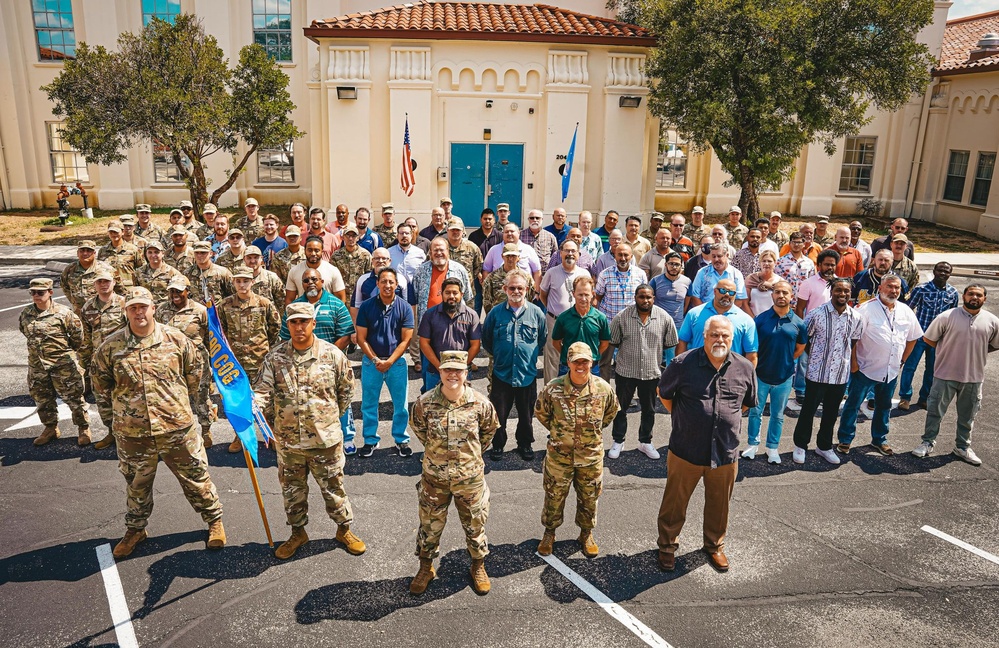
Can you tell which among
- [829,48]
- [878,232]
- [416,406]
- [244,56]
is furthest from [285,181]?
[416,406]

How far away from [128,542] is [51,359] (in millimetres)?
2901

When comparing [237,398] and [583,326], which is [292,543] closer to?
[237,398]

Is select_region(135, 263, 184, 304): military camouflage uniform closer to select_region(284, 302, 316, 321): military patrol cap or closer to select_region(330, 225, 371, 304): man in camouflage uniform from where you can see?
select_region(330, 225, 371, 304): man in camouflage uniform

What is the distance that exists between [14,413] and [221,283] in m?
2.85

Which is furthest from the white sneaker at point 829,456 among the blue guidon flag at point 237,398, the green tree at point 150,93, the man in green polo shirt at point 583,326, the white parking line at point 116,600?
the green tree at point 150,93

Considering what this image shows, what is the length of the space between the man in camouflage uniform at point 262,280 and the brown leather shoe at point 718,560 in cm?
545

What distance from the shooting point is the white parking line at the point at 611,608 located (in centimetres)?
477

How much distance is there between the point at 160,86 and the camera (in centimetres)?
1594

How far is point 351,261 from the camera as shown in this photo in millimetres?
9891

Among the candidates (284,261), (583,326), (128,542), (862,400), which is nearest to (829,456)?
(862,400)

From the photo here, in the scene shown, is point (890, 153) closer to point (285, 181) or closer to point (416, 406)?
point (285, 181)

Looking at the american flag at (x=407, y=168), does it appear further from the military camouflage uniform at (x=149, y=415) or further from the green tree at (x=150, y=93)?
the military camouflage uniform at (x=149, y=415)

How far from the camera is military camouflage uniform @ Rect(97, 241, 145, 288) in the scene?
966cm

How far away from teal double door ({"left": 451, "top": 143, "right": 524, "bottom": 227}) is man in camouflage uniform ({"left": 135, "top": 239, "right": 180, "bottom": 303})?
1056 cm
